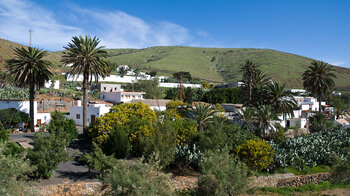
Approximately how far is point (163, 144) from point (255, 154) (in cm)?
815

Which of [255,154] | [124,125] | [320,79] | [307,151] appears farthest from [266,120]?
[320,79]

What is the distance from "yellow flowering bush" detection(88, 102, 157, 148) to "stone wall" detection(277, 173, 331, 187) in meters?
12.4

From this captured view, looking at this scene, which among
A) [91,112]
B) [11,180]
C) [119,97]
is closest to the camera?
[11,180]

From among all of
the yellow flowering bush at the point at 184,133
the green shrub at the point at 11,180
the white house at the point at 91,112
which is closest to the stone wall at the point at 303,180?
the yellow flowering bush at the point at 184,133

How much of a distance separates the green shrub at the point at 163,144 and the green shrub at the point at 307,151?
34.8ft

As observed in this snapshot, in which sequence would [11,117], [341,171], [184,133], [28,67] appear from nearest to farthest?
[341,171], [184,133], [28,67], [11,117]

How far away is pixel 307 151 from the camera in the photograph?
29125mm

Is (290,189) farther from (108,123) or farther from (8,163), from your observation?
(8,163)

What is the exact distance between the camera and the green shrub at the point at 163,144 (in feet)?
72.9

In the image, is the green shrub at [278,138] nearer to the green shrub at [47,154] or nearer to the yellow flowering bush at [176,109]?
the yellow flowering bush at [176,109]

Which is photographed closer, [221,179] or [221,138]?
[221,179]

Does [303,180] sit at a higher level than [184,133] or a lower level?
lower

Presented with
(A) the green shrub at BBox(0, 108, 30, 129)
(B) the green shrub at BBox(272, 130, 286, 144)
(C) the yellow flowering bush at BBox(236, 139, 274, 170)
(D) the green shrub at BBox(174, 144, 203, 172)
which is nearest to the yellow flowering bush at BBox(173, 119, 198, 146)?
(D) the green shrub at BBox(174, 144, 203, 172)

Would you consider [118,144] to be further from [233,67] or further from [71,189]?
[233,67]
